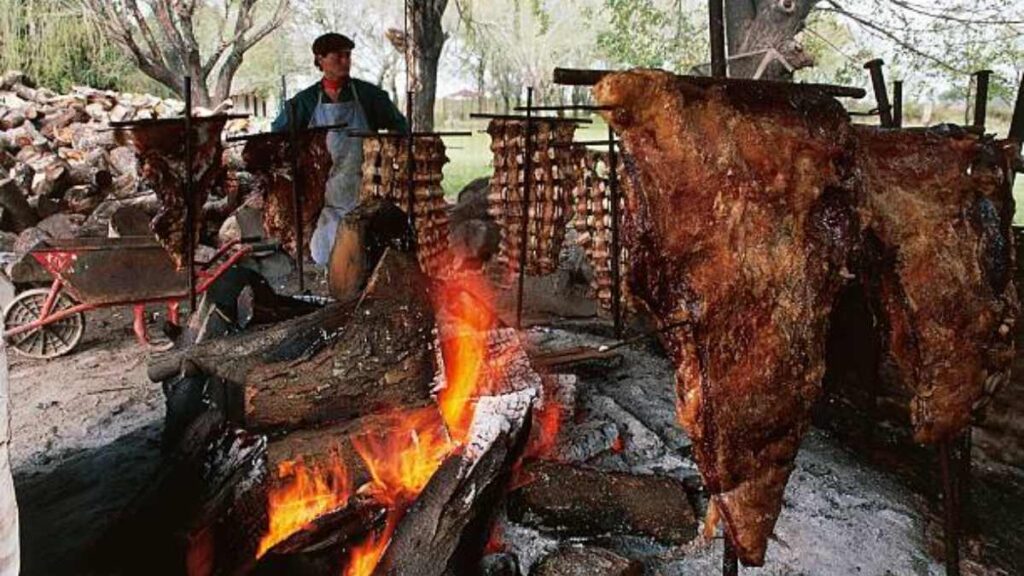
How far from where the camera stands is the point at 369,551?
2.99m

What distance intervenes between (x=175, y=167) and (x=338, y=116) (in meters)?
2.42

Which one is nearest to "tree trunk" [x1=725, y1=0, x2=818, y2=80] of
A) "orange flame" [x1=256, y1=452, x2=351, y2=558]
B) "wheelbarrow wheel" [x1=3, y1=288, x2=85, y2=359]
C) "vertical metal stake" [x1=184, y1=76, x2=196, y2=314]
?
"vertical metal stake" [x1=184, y1=76, x2=196, y2=314]

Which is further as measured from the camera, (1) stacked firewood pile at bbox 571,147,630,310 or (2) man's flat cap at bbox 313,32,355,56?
(1) stacked firewood pile at bbox 571,147,630,310

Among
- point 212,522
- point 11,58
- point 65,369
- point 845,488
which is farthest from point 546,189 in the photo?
point 11,58

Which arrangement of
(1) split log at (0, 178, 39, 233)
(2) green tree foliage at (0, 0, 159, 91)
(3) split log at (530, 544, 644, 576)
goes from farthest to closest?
(2) green tree foliage at (0, 0, 159, 91), (1) split log at (0, 178, 39, 233), (3) split log at (530, 544, 644, 576)

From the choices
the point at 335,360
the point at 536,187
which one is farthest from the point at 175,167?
the point at 536,187

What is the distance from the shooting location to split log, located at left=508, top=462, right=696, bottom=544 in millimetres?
3193

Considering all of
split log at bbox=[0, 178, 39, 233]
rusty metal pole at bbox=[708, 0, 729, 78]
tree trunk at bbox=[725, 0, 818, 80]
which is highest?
tree trunk at bbox=[725, 0, 818, 80]

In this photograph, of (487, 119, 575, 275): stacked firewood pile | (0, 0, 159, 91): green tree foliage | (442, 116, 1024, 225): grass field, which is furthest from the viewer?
(0, 0, 159, 91): green tree foliage

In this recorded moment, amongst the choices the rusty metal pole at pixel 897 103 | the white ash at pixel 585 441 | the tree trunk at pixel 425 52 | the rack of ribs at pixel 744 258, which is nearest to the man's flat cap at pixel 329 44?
the tree trunk at pixel 425 52

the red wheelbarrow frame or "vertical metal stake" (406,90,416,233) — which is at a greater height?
"vertical metal stake" (406,90,416,233)

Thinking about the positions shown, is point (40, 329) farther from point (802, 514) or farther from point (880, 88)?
point (880, 88)

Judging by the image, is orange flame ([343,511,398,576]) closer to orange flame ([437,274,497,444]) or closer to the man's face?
orange flame ([437,274,497,444])

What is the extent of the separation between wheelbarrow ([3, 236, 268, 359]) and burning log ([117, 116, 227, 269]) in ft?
5.18
